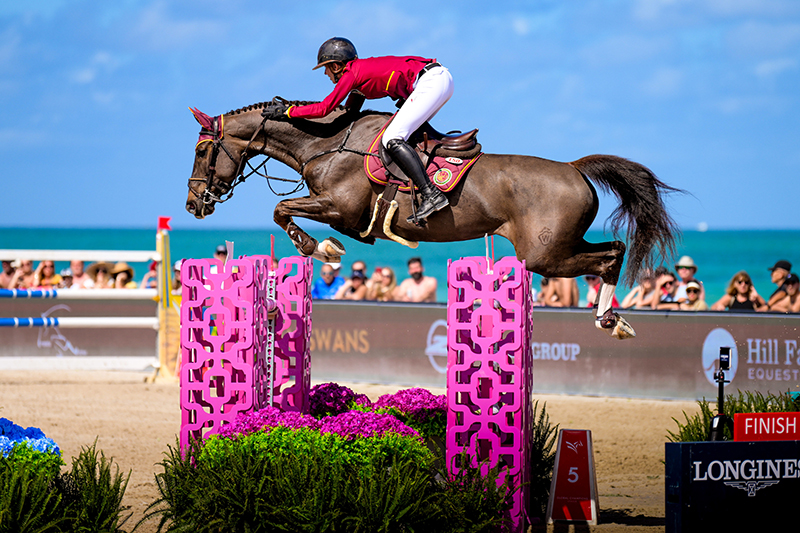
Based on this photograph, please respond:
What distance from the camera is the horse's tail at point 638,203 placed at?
15.2 ft

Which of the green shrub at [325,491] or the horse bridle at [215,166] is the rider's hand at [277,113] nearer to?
the horse bridle at [215,166]

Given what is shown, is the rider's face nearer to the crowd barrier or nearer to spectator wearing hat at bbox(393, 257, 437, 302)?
the crowd barrier

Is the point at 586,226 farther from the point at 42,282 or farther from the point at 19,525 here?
the point at 42,282

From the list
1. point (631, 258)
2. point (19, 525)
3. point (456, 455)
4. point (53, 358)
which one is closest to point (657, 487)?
point (631, 258)

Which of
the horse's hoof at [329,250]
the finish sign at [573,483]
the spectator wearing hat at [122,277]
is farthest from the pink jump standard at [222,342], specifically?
the spectator wearing hat at [122,277]

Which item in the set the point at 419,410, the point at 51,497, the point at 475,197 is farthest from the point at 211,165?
the point at 51,497

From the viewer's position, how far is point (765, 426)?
380cm

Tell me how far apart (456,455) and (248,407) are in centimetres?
114

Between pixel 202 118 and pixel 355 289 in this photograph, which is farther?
pixel 355 289

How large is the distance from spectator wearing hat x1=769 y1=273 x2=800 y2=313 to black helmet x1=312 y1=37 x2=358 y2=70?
6818 mm

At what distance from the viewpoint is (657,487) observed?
20.2 ft

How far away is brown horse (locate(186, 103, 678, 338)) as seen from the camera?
436 cm

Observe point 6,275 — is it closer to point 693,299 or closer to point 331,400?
point 331,400

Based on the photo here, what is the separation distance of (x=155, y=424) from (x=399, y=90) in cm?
505
